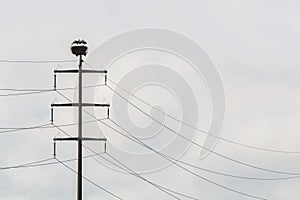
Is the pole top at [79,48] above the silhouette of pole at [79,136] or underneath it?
above

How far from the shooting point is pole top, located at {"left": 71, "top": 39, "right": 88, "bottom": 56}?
237 ft

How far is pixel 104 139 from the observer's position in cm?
6975

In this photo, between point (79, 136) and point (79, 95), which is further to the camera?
point (79, 95)

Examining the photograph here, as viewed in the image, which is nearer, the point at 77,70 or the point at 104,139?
the point at 104,139

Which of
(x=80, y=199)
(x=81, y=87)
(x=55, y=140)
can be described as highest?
(x=81, y=87)

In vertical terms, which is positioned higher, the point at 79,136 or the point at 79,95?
the point at 79,95

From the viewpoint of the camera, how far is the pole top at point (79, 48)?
72312 millimetres

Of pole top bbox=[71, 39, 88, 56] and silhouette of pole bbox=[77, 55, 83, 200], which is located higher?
pole top bbox=[71, 39, 88, 56]

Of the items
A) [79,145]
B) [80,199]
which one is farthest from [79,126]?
[80,199]

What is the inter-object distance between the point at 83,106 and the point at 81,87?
5.51 feet

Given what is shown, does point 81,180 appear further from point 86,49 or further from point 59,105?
point 86,49

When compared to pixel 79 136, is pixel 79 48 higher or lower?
higher

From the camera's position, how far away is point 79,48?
238 ft

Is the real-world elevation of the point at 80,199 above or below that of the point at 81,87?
below
